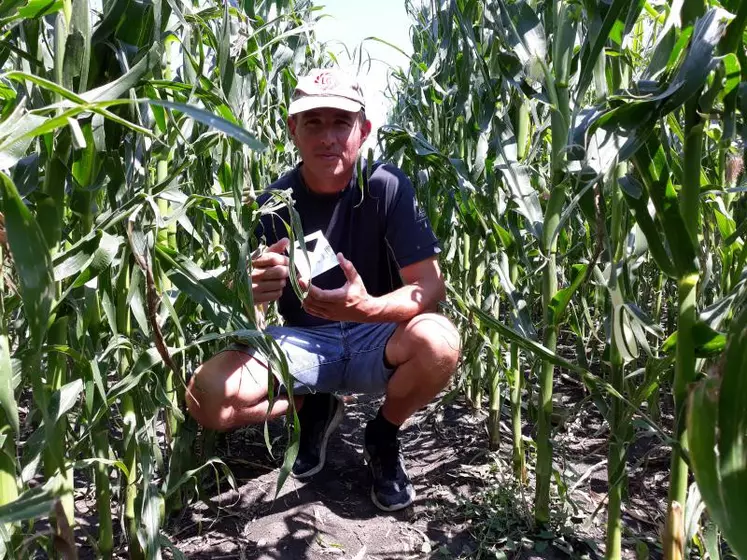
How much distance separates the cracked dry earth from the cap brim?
976 mm

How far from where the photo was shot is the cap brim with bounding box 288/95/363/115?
1.68 m

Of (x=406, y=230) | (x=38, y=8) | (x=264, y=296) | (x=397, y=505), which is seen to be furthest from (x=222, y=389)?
(x=38, y=8)

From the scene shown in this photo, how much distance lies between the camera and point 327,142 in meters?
1.73

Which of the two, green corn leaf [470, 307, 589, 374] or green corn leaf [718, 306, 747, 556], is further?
green corn leaf [470, 307, 589, 374]

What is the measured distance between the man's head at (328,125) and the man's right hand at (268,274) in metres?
0.41

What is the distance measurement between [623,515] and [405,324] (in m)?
0.71

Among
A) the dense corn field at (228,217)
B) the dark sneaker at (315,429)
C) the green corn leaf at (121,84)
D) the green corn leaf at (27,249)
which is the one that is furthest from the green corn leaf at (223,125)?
the dark sneaker at (315,429)

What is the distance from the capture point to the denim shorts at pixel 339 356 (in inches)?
70.1

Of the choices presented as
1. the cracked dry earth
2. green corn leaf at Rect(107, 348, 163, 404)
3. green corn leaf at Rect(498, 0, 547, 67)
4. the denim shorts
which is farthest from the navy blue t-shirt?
green corn leaf at Rect(107, 348, 163, 404)

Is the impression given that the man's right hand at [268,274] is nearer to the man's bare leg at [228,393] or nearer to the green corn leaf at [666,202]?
the man's bare leg at [228,393]

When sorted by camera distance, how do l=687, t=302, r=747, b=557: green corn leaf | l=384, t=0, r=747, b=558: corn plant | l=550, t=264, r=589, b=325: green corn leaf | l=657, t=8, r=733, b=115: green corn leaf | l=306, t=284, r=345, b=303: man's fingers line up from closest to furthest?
l=687, t=302, r=747, b=557: green corn leaf < l=657, t=8, r=733, b=115: green corn leaf < l=384, t=0, r=747, b=558: corn plant < l=550, t=264, r=589, b=325: green corn leaf < l=306, t=284, r=345, b=303: man's fingers

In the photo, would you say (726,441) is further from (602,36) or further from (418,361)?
(418,361)

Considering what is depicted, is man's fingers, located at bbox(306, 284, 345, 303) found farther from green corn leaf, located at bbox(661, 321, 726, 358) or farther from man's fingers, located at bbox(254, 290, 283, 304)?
green corn leaf, located at bbox(661, 321, 726, 358)

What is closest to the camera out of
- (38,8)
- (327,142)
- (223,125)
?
(223,125)
